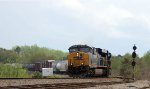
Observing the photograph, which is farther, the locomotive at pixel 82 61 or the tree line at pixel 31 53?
the tree line at pixel 31 53

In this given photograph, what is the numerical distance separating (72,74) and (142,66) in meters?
75.5

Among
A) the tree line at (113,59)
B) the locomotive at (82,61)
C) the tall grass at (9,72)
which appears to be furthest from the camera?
the tree line at (113,59)

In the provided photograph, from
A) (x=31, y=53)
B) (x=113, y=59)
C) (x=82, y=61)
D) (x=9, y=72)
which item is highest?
(x=31, y=53)

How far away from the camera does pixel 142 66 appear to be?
4313 inches

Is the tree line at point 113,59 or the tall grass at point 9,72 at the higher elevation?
the tree line at point 113,59

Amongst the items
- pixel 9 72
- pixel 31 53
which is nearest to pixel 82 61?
pixel 9 72

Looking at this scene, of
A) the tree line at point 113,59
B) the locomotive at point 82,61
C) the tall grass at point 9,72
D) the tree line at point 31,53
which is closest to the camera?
the locomotive at point 82,61

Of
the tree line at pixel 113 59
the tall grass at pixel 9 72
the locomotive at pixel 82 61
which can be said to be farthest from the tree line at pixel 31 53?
the locomotive at pixel 82 61

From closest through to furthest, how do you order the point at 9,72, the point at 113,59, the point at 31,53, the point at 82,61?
the point at 82,61 → the point at 9,72 → the point at 113,59 → the point at 31,53

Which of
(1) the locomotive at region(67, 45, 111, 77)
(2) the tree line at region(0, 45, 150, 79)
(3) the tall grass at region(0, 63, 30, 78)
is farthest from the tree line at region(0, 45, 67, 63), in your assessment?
(1) the locomotive at region(67, 45, 111, 77)

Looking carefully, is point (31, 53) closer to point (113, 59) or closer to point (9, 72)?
point (113, 59)

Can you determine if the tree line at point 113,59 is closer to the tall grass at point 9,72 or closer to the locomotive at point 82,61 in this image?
the tall grass at point 9,72

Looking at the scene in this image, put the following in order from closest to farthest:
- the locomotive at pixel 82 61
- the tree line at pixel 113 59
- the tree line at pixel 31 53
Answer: the locomotive at pixel 82 61 < the tree line at pixel 113 59 < the tree line at pixel 31 53

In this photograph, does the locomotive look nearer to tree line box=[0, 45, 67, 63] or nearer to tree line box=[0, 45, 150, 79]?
tree line box=[0, 45, 150, 79]
